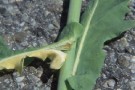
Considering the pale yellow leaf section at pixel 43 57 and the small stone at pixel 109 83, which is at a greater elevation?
the pale yellow leaf section at pixel 43 57

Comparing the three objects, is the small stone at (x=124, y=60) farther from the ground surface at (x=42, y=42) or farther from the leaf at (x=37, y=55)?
the leaf at (x=37, y=55)

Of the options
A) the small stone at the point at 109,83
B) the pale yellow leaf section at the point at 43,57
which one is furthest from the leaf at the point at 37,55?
the small stone at the point at 109,83

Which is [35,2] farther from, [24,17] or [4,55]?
[4,55]

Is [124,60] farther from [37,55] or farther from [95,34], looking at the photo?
[37,55]

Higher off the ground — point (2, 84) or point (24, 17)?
point (24, 17)

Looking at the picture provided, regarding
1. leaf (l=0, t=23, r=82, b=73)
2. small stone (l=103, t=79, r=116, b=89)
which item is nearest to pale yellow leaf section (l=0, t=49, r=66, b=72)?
leaf (l=0, t=23, r=82, b=73)

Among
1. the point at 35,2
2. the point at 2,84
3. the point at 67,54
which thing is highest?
the point at 35,2

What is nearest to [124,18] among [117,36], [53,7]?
[117,36]
